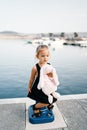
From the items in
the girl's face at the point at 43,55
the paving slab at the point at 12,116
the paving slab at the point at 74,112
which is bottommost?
the paving slab at the point at 74,112

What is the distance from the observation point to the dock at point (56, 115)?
12.9 ft

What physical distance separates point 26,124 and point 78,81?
1422 centimetres

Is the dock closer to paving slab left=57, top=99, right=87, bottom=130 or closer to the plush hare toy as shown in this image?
paving slab left=57, top=99, right=87, bottom=130

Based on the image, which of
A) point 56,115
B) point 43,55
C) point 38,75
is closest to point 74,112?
point 56,115

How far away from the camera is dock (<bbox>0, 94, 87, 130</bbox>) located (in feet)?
12.9

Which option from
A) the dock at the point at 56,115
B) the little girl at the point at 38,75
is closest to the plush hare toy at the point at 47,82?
the little girl at the point at 38,75

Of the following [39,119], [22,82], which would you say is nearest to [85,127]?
[39,119]

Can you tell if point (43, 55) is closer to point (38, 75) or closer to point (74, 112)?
point (38, 75)

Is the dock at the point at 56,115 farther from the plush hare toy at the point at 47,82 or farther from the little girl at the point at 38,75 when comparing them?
the plush hare toy at the point at 47,82

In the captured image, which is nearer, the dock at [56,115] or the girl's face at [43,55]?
the girl's face at [43,55]

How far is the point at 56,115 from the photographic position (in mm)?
4398

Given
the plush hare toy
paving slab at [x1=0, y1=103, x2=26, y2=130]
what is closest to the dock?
paving slab at [x1=0, y1=103, x2=26, y2=130]

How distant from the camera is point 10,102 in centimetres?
505

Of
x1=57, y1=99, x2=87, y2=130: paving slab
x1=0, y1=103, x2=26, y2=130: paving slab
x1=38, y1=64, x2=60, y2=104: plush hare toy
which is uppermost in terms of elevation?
x1=38, y1=64, x2=60, y2=104: plush hare toy
